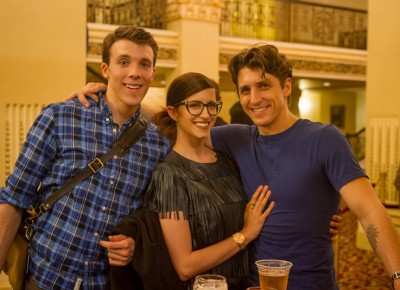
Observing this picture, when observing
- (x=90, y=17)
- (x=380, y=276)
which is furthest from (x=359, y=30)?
(x=380, y=276)

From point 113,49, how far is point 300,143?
88 centimetres

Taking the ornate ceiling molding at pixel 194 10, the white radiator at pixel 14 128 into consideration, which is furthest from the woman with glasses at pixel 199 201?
the ornate ceiling molding at pixel 194 10

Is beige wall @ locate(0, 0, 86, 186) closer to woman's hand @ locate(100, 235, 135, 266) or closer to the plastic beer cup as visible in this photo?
woman's hand @ locate(100, 235, 135, 266)

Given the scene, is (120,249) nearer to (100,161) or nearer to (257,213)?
(100,161)

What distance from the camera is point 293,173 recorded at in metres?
2.16

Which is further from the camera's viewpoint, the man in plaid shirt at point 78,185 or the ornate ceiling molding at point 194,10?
the ornate ceiling molding at point 194,10

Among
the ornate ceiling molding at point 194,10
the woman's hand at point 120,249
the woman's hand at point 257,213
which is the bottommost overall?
the woman's hand at point 120,249

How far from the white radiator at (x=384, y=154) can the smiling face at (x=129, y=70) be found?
6290 millimetres

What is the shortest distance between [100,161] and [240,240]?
659 mm

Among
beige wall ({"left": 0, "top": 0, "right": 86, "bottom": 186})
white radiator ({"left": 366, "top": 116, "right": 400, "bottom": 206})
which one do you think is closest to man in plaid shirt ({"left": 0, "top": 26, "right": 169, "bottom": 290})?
beige wall ({"left": 0, "top": 0, "right": 86, "bottom": 186})

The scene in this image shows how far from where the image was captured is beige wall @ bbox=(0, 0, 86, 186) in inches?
307

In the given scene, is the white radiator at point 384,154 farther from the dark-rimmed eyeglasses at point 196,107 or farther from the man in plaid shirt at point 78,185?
the man in plaid shirt at point 78,185

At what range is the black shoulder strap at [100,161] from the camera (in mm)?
2270

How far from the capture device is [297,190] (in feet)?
7.06
